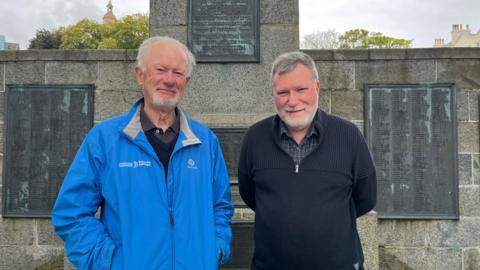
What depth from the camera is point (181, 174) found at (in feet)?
7.38

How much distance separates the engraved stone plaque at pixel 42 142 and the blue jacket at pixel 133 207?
11.4ft

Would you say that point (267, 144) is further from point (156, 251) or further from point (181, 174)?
point (156, 251)

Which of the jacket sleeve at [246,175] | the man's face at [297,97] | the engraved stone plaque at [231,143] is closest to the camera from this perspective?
the man's face at [297,97]

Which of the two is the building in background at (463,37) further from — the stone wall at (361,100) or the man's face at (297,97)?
the man's face at (297,97)

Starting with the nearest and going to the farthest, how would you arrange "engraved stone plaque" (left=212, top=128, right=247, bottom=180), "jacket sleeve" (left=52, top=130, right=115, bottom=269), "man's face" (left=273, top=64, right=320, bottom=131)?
1. "jacket sleeve" (left=52, top=130, right=115, bottom=269)
2. "man's face" (left=273, top=64, right=320, bottom=131)
3. "engraved stone plaque" (left=212, top=128, right=247, bottom=180)

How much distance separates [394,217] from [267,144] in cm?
359

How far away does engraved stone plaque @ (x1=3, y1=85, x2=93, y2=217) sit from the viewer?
5.50 metres

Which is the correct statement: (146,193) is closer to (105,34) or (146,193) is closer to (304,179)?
(304,179)

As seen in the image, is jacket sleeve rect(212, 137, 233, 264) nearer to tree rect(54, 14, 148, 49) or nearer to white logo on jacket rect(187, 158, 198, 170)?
white logo on jacket rect(187, 158, 198, 170)

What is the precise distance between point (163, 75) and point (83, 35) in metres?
38.5

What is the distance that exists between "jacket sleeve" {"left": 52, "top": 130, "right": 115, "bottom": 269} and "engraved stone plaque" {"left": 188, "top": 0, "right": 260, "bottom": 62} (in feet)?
9.32

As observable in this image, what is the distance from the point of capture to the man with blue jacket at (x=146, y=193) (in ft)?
7.04

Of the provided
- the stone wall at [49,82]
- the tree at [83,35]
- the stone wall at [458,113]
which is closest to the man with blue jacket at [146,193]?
the stone wall at [49,82]

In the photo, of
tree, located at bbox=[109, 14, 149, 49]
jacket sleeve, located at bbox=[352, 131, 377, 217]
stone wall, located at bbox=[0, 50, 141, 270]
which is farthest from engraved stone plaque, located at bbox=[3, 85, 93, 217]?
tree, located at bbox=[109, 14, 149, 49]
